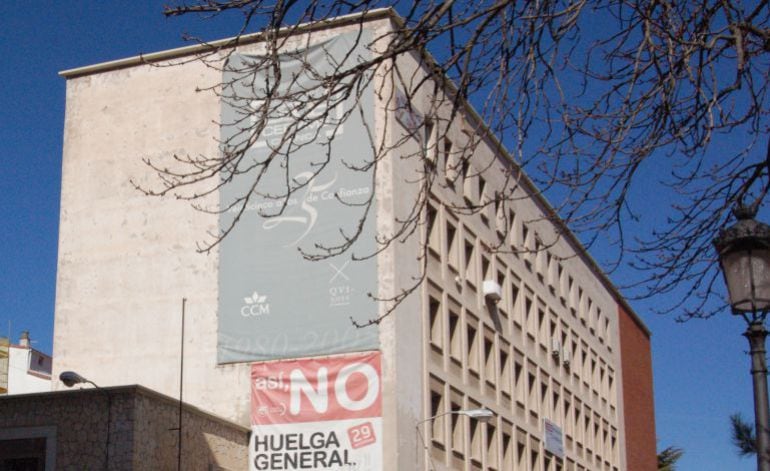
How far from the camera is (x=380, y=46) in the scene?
33.8 metres

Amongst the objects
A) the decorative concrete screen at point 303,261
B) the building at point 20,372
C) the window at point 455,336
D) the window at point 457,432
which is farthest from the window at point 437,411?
the building at point 20,372

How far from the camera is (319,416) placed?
105 feet

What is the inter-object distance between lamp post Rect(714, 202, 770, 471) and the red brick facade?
2034 inches

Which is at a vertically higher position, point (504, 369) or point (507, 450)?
point (504, 369)

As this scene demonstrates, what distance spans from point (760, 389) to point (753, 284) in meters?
0.75

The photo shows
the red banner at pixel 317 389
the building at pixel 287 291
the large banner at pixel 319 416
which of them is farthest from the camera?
the building at pixel 287 291

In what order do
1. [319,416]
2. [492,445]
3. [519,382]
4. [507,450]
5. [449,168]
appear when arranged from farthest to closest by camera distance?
[519,382], [507,450], [492,445], [319,416], [449,168]

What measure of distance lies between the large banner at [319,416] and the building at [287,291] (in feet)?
0.14

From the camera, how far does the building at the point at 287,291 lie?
106 feet

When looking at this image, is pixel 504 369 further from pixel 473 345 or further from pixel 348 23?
pixel 348 23

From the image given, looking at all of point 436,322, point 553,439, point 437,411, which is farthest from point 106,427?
point 553,439

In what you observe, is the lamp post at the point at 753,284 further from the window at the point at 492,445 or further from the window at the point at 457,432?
the window at the point at 492,445

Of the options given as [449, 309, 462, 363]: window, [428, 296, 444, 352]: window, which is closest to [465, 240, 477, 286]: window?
[449, 309, 462, 363]: window

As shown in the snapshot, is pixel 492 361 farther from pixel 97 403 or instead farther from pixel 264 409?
pixel 97 403
